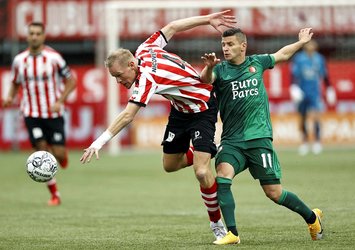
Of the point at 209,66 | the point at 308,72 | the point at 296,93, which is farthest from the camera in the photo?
the point at 308,72

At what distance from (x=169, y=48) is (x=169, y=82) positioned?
15278 mm

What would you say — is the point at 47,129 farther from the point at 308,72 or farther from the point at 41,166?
the point at 308,72

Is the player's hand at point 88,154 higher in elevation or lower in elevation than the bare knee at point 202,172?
higher

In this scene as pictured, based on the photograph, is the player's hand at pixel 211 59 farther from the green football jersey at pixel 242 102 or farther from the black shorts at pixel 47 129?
the black shorts at pixel 47 129

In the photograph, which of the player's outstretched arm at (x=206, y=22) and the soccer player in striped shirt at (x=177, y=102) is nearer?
the soccer player in striped shirt at (x=177, y=102)

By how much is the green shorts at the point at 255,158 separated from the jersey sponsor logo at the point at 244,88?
0.44 m

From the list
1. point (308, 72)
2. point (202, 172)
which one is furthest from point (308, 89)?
point (202, 172)

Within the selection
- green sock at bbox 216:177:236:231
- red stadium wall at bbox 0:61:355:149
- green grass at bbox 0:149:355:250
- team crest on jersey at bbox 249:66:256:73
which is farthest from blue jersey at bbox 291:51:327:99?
green sock at bbox 216:177:236:231

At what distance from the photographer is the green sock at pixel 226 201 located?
863cm

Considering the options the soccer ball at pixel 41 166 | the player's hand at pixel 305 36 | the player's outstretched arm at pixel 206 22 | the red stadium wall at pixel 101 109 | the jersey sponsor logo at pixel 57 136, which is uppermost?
the player's outstretched arm at pixel 206 22

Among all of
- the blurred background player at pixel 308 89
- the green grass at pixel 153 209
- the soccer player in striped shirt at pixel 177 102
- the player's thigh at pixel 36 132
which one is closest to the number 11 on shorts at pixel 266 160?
the soccer player in striped shirt at pixel 177 102

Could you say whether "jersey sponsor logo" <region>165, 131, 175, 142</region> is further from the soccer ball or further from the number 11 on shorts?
the soccer ball

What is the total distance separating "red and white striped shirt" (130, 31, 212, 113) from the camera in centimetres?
873

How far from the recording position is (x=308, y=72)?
71.5ft
